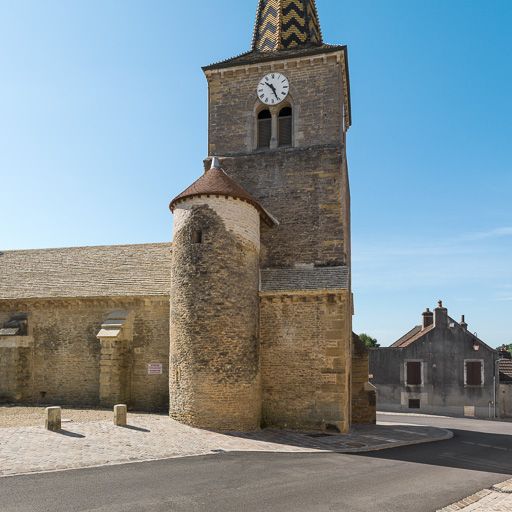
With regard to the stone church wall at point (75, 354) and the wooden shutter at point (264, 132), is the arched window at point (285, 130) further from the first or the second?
the stone church wall at point (75, 354)

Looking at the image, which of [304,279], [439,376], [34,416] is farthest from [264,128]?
[439,376]

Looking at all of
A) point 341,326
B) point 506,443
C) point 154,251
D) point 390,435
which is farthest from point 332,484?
point 154,251

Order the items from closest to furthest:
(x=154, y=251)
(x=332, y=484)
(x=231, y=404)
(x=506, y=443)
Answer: (x=332, y=484)
(x=231, y=404)
(x=506, y=443)
(x=154, y=251)

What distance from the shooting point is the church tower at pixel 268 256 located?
15219mm

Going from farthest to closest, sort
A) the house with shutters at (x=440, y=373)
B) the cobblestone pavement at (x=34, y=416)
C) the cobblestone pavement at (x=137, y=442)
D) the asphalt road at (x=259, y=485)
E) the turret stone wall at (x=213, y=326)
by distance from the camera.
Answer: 1. the house with shutters at (x=440, y=373)
2. the turret stone wall at (x=213, y=326)
3. the cobblestone pavement at (x=34, y=416)
4. the cobblestone pavement at (x=137, y=442)
5. the asphalt road at (x=259, y=485)

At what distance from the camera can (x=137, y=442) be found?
12.2 meters

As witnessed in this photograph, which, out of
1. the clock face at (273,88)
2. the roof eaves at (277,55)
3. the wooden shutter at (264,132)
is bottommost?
the wooden shutter at (264,132)

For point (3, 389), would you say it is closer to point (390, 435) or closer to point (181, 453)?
point (181, 453)

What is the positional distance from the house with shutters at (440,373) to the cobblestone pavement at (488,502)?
24.0m

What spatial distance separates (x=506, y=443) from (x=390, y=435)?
4.19m

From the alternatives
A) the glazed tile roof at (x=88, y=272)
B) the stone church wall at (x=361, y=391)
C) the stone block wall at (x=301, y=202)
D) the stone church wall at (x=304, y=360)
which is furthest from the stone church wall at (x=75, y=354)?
the stone church wall at (x=361, y=391)

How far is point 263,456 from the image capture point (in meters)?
11.7

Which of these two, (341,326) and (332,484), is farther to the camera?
(341,326)

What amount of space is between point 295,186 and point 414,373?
20.1m
